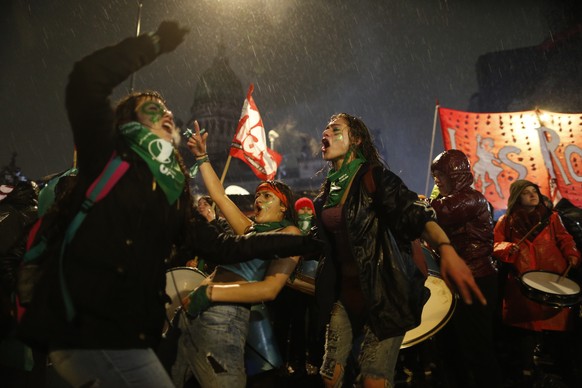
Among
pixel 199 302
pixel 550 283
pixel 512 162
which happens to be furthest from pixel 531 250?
pixel 199 302

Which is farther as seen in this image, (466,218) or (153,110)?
(466,218)

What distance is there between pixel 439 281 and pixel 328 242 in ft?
4.04

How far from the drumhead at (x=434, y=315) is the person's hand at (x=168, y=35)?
2.87 m

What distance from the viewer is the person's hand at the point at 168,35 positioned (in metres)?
2.10

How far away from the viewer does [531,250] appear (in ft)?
17.5

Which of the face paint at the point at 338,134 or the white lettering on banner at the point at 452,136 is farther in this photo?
the white lettering on banner at the point at 452,136

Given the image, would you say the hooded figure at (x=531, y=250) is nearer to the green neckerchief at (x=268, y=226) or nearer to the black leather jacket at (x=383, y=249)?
the black leather jacket at (x=383, y=249)

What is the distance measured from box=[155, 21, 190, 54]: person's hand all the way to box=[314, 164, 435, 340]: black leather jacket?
1.75m

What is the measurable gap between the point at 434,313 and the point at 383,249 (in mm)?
1014

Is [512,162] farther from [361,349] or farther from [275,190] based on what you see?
[361,349]

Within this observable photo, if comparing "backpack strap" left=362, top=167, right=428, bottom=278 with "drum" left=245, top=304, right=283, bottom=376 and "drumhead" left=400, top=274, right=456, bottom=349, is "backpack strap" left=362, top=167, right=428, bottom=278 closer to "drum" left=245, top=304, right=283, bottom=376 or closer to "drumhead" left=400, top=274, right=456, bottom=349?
"drumhead" left=400, top=274, right=456, bottom=349

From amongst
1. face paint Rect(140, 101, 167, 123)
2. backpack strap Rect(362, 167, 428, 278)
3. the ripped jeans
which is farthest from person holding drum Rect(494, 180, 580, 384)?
face paint Rect(140, 101, 167, 123)

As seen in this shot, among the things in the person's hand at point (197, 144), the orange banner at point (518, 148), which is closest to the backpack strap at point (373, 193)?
the person's hand at point (197, 144)

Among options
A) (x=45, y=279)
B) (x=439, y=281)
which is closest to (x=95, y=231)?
(x=45, y=279)
